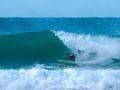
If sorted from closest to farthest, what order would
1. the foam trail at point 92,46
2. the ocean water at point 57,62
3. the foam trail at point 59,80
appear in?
the foam trail at point 59,80, the ocean water at point 57,62, the foam trail at point 92,46

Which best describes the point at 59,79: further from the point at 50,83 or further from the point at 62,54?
the point at 62,54

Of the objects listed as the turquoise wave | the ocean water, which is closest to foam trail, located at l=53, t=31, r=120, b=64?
the ocean water

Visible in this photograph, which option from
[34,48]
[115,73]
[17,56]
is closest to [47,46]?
[34,48]

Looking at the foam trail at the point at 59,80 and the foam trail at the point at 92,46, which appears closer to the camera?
the foam trail at the point at 59,80

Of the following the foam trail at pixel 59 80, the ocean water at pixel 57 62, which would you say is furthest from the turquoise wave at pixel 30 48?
the foam trail at pixel 59 80

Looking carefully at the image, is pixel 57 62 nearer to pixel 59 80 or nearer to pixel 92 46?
pixel 92 46

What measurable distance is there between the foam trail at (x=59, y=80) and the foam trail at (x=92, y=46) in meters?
3.87

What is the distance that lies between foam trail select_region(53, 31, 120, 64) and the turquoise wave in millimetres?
510

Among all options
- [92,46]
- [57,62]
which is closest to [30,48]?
[57,62]

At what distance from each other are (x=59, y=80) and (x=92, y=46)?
737cm

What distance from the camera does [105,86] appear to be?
355 inches

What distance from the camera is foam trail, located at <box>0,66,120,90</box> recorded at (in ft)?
29.5

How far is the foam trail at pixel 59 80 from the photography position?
29.5 ft

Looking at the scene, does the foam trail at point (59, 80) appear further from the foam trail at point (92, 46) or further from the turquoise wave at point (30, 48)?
the foam trail at point (92, 46)
